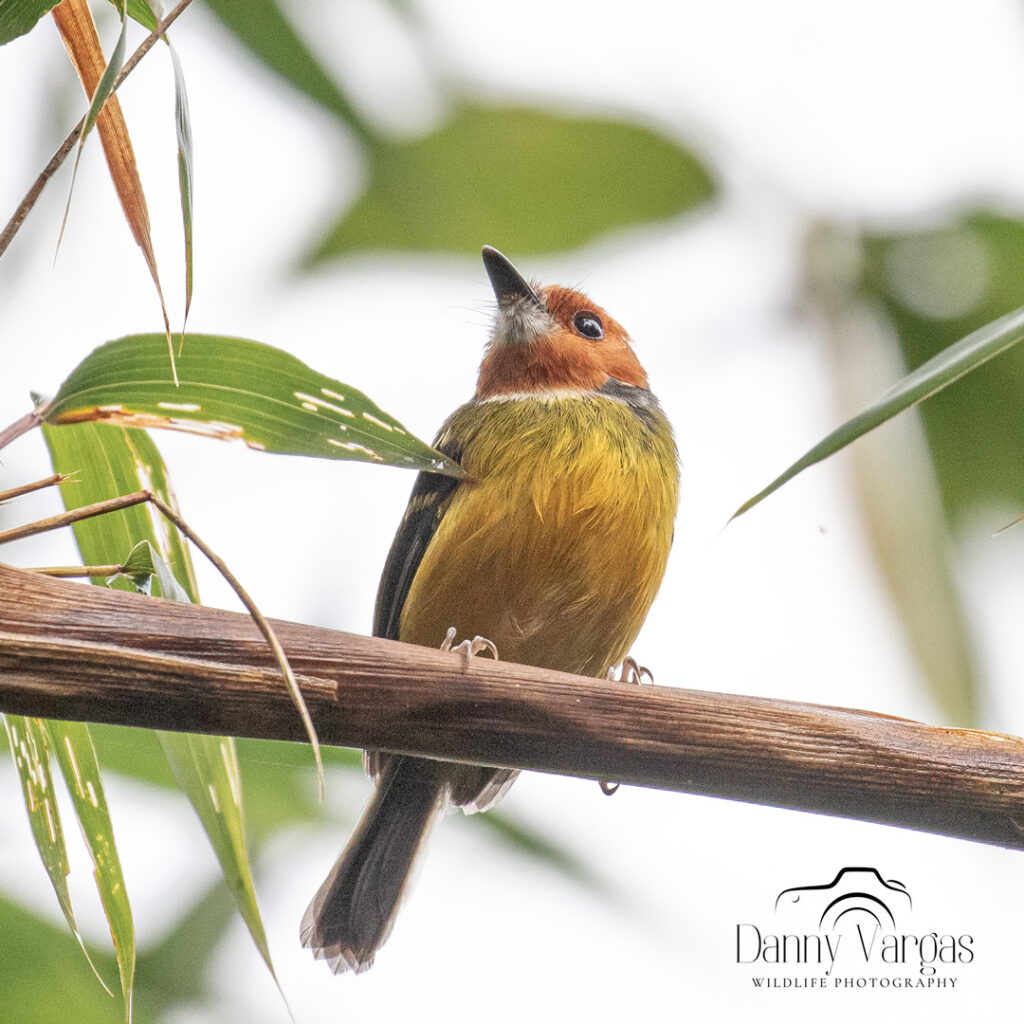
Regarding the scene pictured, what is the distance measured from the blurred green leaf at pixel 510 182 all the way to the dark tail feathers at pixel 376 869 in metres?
1.34

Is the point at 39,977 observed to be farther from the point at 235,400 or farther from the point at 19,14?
the point at 19,14

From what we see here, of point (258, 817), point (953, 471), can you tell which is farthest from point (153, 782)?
point (953, 471)

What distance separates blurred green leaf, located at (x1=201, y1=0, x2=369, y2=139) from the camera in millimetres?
2789

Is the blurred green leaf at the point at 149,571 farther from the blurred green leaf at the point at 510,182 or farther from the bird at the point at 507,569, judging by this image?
the blurred green leaf at the point at 510,182

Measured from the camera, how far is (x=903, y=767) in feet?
4.33

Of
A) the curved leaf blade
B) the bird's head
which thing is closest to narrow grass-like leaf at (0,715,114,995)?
the curved leaf blade

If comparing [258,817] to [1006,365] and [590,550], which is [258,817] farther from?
[1006,365]

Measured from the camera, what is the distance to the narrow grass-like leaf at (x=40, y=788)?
4.87 ft

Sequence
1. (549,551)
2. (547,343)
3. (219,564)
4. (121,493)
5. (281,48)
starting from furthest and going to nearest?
(547,343)
(281,48)
(549,551)
(121,493)
(219,564)

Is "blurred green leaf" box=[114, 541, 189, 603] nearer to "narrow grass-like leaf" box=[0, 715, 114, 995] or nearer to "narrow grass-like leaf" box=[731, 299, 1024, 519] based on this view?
"narrow grass-like leaf" box=[0, 715, 114, 995]

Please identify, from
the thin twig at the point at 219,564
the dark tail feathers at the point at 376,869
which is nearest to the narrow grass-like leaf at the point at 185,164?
the thin twig at the point at 219,564

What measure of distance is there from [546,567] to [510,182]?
1230mm

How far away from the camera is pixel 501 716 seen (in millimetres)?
1284

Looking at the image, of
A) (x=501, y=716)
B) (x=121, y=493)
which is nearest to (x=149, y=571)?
(x=121, y=493)
